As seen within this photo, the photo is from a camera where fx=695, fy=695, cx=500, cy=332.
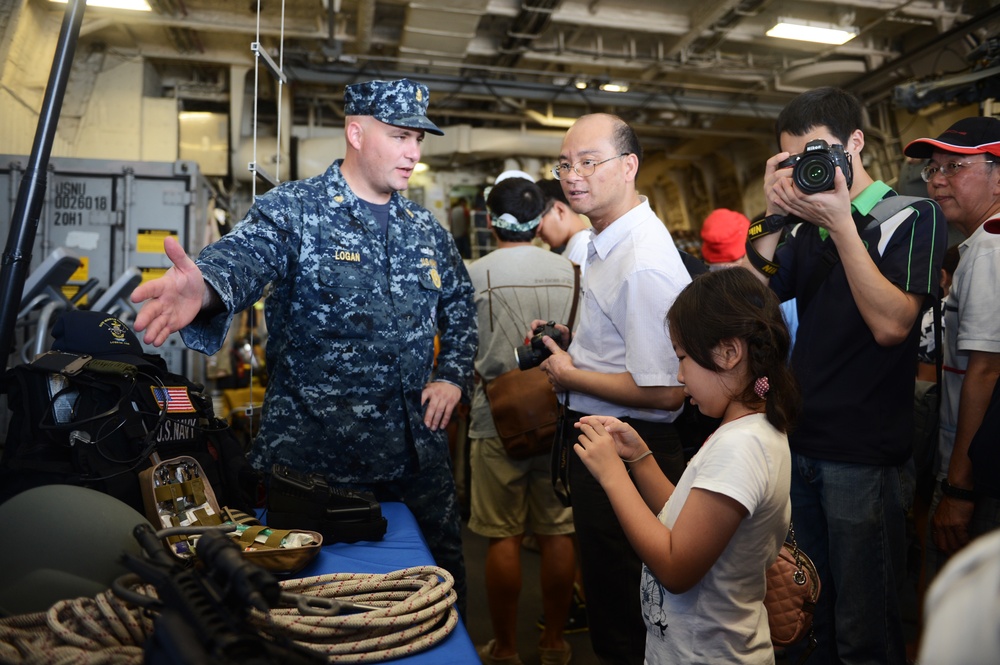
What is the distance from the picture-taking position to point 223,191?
670cm

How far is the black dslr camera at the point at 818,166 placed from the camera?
1740 mm

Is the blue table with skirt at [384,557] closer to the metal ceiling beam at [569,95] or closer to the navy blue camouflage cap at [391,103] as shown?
the navy blue camouflage cap at [391,103]

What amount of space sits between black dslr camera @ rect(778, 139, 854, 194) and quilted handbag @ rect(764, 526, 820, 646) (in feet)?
2.78

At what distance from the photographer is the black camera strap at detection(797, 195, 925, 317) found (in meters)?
1.84

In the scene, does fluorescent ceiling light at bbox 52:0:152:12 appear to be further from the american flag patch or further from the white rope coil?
the white rope coil

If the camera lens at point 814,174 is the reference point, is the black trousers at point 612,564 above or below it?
below

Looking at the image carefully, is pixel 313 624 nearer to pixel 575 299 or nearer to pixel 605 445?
pixel 605 445

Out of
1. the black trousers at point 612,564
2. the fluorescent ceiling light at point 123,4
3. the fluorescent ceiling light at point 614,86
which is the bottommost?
the black trousers at point 612,564

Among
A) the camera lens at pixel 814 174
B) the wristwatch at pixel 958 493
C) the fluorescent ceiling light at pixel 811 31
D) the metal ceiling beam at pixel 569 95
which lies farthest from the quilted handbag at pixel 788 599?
the metal ceiling beam at pixel 569 95

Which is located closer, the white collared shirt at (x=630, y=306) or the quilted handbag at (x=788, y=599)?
the quilted handbag at (x=788, y=599)

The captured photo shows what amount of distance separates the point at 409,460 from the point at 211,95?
5.79m

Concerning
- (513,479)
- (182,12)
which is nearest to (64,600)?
(513,479)

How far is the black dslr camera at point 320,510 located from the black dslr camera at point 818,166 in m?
1.34

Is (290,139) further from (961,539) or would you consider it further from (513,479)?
(961,539)
